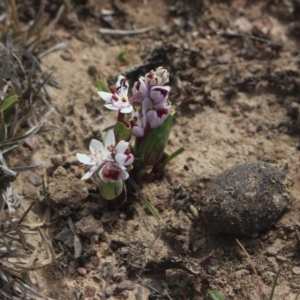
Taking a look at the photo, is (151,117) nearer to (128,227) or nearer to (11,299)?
(128,227)

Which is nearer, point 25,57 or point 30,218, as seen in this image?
point 30,218

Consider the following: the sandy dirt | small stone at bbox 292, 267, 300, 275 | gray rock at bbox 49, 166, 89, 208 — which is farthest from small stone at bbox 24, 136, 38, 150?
small stone at bbox 292, 267, 300, 275

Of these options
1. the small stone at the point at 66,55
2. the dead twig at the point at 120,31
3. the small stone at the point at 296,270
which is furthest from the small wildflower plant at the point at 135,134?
the dead twig at the point at 120,31

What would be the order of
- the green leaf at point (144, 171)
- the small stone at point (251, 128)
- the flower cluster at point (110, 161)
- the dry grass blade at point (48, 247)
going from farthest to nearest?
the small stone at point (251, 128) → the green leaf at point (144, 171) → the dry grass blade at point (48, 247) → the flower cluster at point (110, 161)

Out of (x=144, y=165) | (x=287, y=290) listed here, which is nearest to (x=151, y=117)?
(x=144, y=165)

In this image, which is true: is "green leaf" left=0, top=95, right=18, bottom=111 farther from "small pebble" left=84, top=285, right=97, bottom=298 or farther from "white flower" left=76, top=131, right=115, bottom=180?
"small pebble" left=84, top=285, right=97, bottom=298

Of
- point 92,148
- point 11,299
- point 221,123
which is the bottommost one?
point 11,299

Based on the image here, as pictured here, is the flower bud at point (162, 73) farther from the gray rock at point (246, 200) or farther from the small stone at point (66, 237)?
the small stone at point (66, 237)
